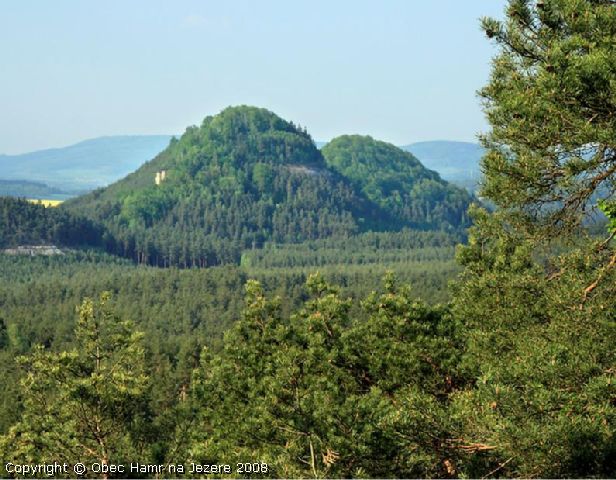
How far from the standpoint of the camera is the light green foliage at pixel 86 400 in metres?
26.9

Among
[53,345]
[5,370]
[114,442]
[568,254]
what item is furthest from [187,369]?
[568,254]

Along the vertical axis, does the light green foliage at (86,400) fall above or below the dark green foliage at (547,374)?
below

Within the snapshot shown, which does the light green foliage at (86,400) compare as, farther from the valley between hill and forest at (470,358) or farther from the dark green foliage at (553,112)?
the dark green foliage at (553,112)

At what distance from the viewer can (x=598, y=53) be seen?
16.6m

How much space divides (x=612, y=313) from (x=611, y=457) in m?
3.03

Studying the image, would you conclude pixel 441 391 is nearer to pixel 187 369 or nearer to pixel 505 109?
pixel 505 109

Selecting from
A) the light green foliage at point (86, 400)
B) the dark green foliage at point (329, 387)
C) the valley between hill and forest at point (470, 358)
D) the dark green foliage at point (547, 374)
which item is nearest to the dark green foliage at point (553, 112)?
the valley between hill and forest at point (470, 358)

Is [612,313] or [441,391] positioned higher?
[612,313]

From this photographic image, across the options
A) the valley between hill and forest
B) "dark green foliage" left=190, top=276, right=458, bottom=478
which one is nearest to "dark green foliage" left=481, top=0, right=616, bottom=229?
the valley between hill and forest

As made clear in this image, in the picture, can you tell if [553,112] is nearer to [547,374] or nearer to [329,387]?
[547,374]

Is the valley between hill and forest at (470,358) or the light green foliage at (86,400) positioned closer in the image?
the valley between hill and forest at (470,358)

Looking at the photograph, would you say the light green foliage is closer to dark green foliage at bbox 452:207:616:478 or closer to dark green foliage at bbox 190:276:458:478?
dark green foliage at bbox 190:276:458:478

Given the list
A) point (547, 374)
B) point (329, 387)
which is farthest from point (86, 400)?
point (547, 374)

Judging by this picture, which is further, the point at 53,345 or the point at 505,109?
the point at 53,345
